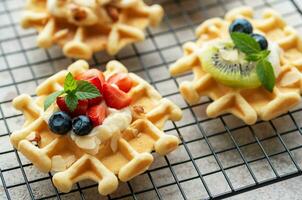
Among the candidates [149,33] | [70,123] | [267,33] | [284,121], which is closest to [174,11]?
[149,33]

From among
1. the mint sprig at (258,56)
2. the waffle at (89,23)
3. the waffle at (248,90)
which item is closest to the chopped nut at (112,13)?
the waffle at (89,23)

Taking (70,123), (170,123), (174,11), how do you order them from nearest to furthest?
(70,123) → (170,123) → (174,11)

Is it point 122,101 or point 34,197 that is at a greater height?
point 122,101

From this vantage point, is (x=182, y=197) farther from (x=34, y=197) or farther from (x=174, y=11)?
(x=174, y=11)

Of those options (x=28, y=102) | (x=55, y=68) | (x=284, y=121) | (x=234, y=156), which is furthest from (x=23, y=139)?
(x=284, y=121)

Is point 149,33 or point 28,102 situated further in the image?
point 149,33

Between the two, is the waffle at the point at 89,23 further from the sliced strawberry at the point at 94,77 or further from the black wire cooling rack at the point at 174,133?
the sliced strawberry at the point at 94,77

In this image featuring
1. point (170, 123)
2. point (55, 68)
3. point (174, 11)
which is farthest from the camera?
point (174, 11)

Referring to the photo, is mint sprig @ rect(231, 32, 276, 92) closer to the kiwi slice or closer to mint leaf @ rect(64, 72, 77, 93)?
the kiwi slice
